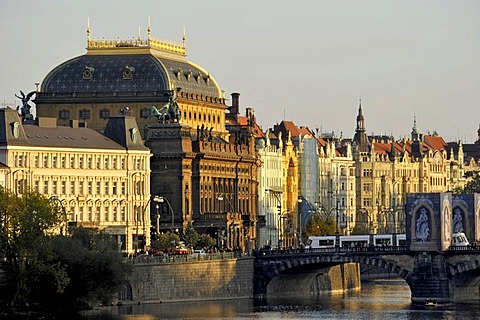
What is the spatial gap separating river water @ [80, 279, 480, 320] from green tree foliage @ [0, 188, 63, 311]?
410 centimetres

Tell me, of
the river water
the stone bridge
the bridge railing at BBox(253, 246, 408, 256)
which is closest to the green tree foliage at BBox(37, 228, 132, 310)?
the river water

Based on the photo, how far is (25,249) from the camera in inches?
6348

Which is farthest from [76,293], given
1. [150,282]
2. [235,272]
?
[235,272]

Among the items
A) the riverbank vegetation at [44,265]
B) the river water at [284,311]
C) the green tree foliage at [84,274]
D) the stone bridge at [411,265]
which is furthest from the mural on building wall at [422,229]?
the riverbank vegetation at [44,265]

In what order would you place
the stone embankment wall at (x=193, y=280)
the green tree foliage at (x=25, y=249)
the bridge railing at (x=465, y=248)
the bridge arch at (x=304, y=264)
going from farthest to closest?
the bridge arch at (x=304, y=264), the bridge railing at (x=465, y=248), the stone embankment wall at (x=193, y=280), the green tree foliage at (x=25, y=249)

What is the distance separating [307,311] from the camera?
18138cm

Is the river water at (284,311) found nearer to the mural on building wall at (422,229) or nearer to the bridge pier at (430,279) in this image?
the bridge pier at (430,279)

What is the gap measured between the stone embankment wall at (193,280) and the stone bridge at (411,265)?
1856 mm

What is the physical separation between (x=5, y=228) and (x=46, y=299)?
547 centimetres

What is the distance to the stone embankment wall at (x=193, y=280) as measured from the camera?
179 m

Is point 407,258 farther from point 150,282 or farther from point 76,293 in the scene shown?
point 76,293

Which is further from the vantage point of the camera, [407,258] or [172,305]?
[407,258]

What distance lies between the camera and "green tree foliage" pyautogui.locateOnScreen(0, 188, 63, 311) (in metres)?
161

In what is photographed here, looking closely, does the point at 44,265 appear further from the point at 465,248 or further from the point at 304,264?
the point at 465,248
